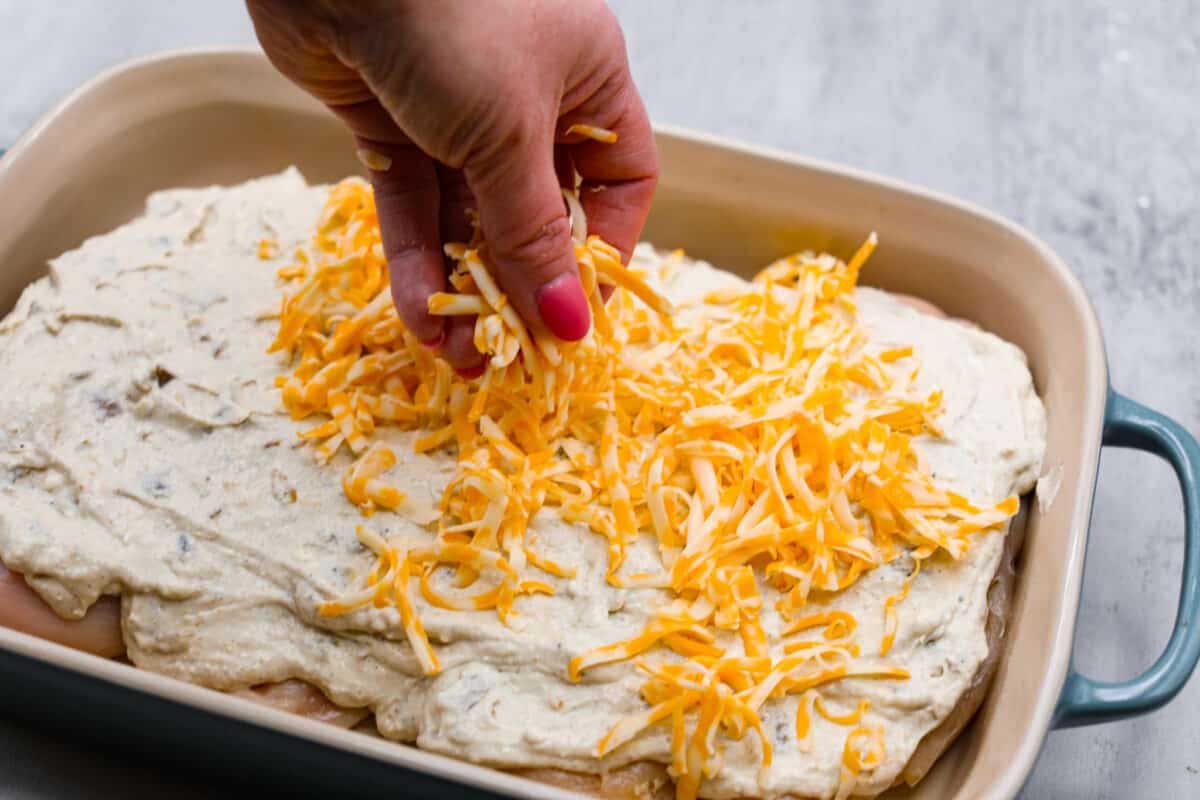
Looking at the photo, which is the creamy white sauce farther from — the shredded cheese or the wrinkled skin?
the shredded cheese

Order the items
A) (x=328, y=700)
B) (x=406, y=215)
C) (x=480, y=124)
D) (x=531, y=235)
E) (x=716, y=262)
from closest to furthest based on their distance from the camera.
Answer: (x=480, y=124)
(x=531, y=235)
(x=328, y=700)
(x=406, y=215)
(x=716, y=262)

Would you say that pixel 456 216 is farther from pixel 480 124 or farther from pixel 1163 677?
pixel 1163 677

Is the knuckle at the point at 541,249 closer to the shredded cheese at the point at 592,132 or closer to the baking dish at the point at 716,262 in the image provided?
the shredded cheese at the point at 592,132

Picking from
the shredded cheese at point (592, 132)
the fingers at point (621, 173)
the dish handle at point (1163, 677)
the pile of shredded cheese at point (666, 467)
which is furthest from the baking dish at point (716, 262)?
the shredded cheese at point (592, 132)

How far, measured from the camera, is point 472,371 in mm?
1529

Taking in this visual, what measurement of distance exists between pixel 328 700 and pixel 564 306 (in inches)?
22.5

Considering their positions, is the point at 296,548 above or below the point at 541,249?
below

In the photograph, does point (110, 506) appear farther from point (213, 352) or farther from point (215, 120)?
point (215, 120)

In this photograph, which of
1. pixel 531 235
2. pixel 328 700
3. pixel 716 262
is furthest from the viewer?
pixel 716 262

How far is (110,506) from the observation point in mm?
1511

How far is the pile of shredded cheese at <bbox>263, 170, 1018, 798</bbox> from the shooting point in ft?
4.50

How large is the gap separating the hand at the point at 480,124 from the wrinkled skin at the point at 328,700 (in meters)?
0.47

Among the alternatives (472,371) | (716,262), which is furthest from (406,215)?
(716,262)


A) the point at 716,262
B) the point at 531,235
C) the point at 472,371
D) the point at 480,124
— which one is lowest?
the point at 716,262
